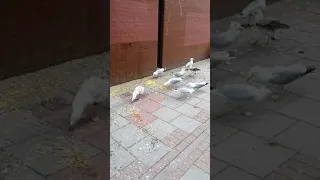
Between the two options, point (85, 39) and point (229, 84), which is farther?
point (85, 39)

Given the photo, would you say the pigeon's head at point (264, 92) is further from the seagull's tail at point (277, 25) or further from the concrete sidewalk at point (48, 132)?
the concrete sidewalk at point (48, 132)

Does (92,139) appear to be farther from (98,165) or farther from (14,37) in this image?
(14,37)

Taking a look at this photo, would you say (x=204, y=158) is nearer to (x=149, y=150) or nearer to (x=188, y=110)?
(x=149, y=150)

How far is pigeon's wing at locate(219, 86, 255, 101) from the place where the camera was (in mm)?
1011

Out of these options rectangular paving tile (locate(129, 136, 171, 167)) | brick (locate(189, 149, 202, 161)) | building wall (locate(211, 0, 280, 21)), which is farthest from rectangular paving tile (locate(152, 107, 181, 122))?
building wall (locate(211, 0, 280, 21))

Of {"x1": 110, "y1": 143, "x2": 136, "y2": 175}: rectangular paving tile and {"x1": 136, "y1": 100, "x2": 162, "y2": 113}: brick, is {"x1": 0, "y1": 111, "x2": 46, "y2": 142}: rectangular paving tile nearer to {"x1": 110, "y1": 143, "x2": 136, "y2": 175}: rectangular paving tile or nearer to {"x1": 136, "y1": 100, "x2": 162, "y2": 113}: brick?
{"x1": 110, "y1": 143, "x2": 136, "y2": 175}: rectangular paving tile

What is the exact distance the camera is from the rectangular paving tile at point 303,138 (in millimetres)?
990

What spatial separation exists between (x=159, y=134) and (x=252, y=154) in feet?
2.02

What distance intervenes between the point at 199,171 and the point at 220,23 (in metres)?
0.60

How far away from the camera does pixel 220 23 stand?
3.20 ft

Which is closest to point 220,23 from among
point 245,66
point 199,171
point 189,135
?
point 245,66

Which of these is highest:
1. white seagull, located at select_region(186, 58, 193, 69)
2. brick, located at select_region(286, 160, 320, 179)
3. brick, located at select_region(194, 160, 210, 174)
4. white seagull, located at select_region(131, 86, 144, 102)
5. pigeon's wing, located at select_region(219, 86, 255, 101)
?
pigeon's wing, located at select_region(219, 86, 255, 101)

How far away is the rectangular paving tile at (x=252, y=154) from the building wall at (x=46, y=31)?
541 mm

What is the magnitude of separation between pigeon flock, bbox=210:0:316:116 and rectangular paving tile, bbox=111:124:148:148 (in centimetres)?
61
